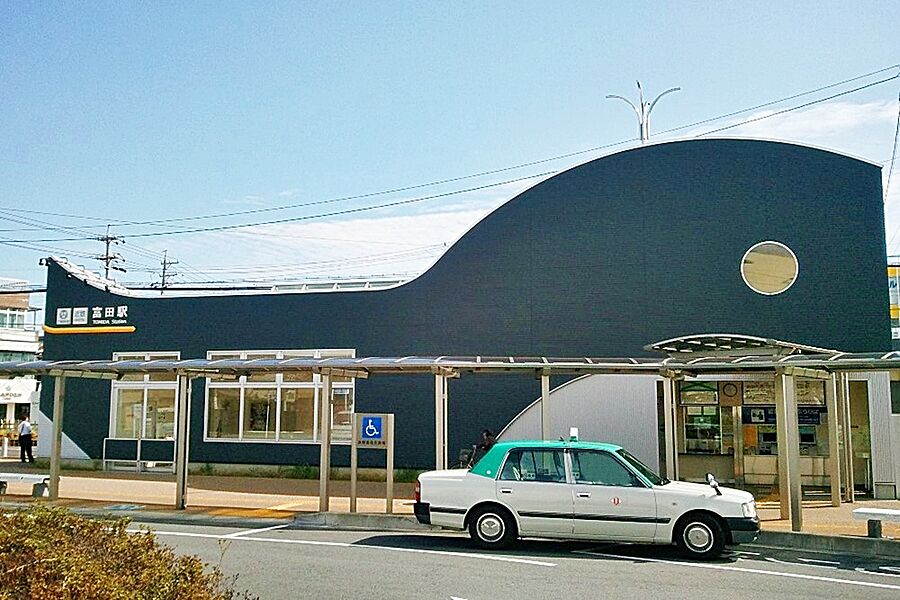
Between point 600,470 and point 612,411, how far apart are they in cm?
843

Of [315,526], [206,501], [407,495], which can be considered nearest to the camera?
[315,526]

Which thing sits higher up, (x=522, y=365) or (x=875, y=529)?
(x=522, y=365)

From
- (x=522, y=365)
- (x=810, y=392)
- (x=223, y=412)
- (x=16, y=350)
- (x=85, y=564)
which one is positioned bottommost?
(x=85, y=564)

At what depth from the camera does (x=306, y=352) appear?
2488 centimetres

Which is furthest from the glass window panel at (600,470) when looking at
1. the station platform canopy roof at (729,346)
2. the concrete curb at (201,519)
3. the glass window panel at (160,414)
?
the glass window panel at (160,414)

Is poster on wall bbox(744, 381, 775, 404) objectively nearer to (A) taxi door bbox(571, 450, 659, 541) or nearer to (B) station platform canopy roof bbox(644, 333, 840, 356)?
(B) station platform canopy roof bbox(644, 333, 840, 356)

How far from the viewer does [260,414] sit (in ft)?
83.1

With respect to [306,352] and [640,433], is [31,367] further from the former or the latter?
[640,433]

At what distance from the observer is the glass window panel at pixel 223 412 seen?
2562 cm

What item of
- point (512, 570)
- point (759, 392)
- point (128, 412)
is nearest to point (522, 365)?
point (512, 570)

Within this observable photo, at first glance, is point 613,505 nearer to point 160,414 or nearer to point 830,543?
point 830,543

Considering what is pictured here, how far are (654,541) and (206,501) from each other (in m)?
9.87

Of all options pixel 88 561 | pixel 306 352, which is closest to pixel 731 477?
pixel 306 352

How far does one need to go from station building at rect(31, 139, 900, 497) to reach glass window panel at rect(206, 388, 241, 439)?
6 centimetres
